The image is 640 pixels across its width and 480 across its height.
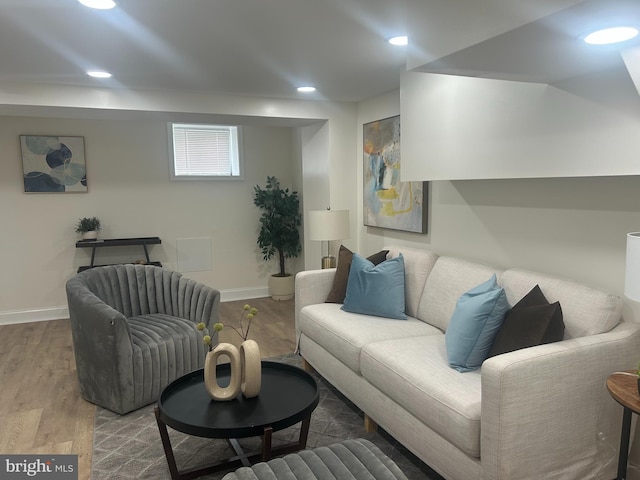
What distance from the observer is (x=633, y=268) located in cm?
167

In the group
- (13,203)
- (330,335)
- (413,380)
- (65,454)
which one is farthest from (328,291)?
(13,203)

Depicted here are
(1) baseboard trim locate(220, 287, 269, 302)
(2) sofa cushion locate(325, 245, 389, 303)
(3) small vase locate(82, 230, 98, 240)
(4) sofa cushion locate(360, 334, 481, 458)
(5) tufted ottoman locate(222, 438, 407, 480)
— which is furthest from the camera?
(1) baseboard trim locate(220, 287, 269, 302)

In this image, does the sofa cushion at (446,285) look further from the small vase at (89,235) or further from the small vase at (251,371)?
the small vase at (89,235)

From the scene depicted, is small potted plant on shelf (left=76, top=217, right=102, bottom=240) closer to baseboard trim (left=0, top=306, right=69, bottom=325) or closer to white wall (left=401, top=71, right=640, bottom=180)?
baseboard trim (left=0, top=306, right=69, bottom=325)

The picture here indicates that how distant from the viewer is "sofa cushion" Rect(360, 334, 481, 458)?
1892 millimetres

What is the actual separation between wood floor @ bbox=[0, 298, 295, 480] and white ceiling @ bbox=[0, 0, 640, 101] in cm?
214

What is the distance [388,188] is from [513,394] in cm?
246

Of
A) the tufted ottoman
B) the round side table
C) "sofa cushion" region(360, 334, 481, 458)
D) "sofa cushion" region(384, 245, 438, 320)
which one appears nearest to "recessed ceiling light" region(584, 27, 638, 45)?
the round side table

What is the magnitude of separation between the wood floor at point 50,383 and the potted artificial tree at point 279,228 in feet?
1.22

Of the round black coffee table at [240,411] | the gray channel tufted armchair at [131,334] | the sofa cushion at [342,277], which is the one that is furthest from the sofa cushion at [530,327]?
the gray channel tufted armchair at [131,334]

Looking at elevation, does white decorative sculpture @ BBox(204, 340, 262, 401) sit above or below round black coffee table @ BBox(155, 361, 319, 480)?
above

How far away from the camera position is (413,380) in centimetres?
219

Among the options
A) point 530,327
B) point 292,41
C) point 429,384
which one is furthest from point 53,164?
point 530,327

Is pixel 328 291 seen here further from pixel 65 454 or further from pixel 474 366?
pixel 65 454
